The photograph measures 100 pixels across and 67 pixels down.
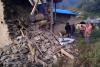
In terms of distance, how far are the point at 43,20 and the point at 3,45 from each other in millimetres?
3164

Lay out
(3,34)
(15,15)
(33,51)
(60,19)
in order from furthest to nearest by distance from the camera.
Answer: (60,19) → (15,15) → (3,34) → (33,51)

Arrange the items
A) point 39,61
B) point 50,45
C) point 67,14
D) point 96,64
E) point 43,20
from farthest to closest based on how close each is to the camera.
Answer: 1. point 67,14
2. point 43,20
3. point 50,45
4. point 39,61
5. point 96,64

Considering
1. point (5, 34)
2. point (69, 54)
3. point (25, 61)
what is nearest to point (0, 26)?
point (5, 34)

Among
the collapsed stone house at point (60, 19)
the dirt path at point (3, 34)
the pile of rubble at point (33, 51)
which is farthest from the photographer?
the collapsed stone house at point (60, 19)

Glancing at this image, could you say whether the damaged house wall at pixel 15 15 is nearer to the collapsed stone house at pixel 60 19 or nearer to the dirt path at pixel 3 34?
the dirt path at pixel 3 34

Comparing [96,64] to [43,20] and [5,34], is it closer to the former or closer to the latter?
[5,34]

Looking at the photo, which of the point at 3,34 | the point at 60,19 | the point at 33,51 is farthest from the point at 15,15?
the point at 60,19

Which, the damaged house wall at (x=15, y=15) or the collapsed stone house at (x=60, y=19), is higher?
the damaged house wall at (x=15, y=15)

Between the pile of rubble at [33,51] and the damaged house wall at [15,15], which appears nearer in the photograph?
the pile of rubble at [33,51]

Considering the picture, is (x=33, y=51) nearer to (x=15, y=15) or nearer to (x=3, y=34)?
(x=3, y=34)

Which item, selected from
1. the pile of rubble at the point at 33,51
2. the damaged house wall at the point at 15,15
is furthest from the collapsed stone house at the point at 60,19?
the pile of rubble at the point at 33,51

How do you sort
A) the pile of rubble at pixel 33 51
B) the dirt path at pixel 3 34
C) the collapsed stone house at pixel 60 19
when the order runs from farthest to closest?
1. the collapsed stone house at pixel 60 19
2. the dirt path at pixel 3 34
3. the pile of rubble at pixel 33 51

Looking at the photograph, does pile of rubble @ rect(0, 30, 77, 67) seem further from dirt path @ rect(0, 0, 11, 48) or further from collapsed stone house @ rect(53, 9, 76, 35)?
collapsed stone house @ rect(53, 9, 76, 35)

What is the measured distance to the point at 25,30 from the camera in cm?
1452
